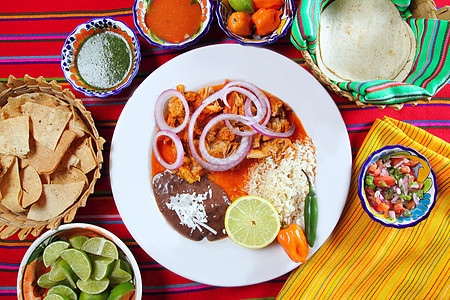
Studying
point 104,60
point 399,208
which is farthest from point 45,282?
point 399,208

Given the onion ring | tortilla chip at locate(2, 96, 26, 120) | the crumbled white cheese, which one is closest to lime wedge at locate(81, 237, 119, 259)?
the crumbled white cheese

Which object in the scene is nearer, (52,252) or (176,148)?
(52,252)

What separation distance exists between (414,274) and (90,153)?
2986mm

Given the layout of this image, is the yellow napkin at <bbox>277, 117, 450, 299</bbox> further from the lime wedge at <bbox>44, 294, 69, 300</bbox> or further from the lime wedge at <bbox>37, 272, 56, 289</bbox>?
the lime wedge at <bbox>37, 272, 56, 289</bbox>

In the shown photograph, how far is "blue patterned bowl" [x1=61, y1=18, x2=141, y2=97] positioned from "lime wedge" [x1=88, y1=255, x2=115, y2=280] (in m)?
1.42

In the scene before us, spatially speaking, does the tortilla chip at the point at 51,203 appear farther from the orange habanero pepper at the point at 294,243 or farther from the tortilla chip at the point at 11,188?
the orange habanero pepper at the point at 294,243

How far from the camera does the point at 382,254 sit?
2.85 meters

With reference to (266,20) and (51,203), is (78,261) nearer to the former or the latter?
(51,203)

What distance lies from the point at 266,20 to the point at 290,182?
1380 mm

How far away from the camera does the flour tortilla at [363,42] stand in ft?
8.54

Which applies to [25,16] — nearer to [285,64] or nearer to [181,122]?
[181,122]

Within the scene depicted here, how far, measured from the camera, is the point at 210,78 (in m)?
2.95

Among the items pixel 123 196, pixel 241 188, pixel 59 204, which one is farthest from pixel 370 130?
pixel 59 204

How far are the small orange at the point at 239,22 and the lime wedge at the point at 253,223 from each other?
1.41m
